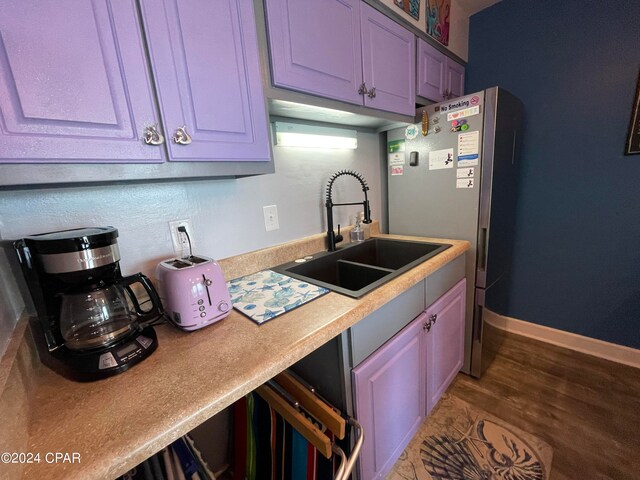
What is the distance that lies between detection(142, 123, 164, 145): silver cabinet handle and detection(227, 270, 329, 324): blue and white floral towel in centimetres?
56

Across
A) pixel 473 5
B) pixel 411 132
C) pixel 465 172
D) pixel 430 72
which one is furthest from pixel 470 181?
pixel 473 5

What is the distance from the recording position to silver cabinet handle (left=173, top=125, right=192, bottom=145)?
712 mm

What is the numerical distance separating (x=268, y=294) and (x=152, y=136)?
616 millimetres

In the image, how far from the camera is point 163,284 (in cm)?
78

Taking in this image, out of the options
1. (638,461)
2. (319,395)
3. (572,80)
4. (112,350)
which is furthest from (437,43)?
(638,461)

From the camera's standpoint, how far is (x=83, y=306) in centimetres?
68

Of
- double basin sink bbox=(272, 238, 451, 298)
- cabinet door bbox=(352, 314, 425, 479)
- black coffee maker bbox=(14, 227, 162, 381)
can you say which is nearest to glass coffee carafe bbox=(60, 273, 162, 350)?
black coffee maker bbox=(14, 227, 162, 381)

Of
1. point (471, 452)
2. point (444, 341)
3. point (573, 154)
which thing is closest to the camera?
point (471, 452)

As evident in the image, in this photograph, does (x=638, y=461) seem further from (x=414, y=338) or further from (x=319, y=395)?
(x=319, y=395)

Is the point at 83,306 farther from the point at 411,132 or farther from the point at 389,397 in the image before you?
the point at 411,132

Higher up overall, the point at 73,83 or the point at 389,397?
the point at 73,83

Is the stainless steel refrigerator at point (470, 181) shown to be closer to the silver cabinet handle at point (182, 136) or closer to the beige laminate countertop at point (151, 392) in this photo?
the beige laminate countertop at point (151, 392)

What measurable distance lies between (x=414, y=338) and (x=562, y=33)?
2.23m

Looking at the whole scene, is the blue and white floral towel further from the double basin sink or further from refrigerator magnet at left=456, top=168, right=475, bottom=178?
refrigerator magnet at left=456, top=168, right=475, bottom=178
